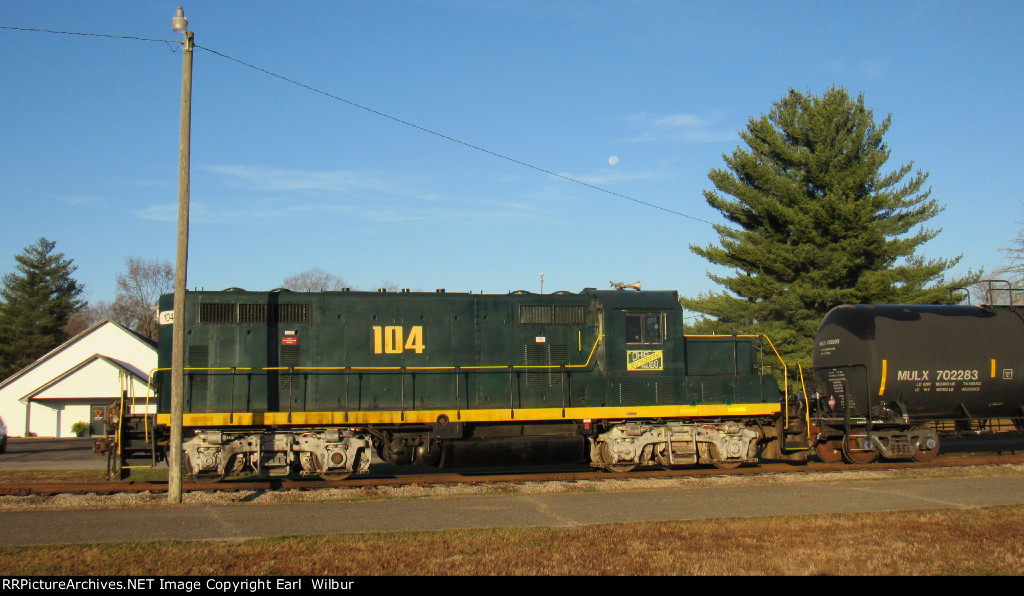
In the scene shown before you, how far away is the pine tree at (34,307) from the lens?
185 feet

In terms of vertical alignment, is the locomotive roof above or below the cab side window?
above

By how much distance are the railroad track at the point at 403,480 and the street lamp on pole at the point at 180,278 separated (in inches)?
49.2

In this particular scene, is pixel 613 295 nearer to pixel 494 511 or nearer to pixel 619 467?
pixel 619 467

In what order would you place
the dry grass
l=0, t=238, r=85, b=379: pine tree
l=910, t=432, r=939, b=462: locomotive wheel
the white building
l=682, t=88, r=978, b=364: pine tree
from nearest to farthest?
the dry grass < l=910, t=432, r=939, b=462: locomotive wheel < l=682, t=88, r=978, b=364: pine tree < the white building < l=0, t=238, r=85, b=379: pine tree

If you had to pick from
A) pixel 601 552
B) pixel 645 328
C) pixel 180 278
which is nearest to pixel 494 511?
pixel 601 552

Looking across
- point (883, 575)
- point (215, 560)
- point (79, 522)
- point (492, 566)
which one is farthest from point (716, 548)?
point (79, 522)

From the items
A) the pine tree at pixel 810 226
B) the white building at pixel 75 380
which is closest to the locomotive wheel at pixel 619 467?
the pine tree at pixel 810 226

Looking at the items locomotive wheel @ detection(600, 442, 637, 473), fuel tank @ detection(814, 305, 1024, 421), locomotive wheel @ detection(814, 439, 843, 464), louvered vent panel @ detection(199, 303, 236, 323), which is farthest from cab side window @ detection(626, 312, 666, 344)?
louvered vent panel @ detection(199, 303, 236, 323)

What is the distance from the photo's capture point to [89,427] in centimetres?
4038

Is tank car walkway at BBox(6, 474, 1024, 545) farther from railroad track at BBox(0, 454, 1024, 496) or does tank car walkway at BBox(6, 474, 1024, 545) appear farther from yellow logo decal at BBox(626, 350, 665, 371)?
yellow logo decal at BBox(626, 350, 665, 371)

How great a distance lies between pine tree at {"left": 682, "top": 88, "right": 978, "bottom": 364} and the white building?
101 ft

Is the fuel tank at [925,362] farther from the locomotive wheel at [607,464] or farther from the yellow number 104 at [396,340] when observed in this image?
the yellow number 104 at [396,340]

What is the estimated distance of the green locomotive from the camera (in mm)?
13516

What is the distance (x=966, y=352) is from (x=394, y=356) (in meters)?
12.2
